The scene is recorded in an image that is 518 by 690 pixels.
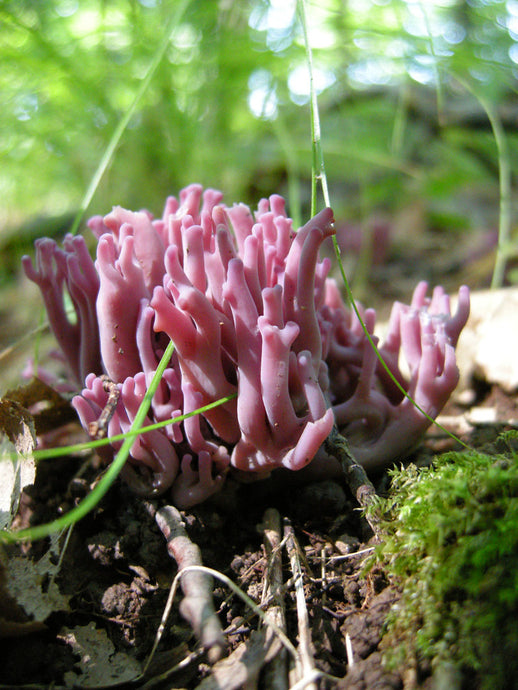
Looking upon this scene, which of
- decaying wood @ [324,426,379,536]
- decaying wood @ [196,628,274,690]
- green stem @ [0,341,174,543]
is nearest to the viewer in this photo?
green stem @ [0,341,174,543]

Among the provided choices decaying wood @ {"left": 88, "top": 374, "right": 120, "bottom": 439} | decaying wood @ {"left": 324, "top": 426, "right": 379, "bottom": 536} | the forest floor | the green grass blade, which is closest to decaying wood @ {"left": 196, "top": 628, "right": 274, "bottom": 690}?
the forest floor

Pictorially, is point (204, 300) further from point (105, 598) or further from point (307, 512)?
point (105, 598)

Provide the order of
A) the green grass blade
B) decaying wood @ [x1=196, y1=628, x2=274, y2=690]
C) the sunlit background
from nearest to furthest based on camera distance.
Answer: decaying wood @ [x1=196, y1=628, x2=274, y2=690], the green grass blade, the sunlit background

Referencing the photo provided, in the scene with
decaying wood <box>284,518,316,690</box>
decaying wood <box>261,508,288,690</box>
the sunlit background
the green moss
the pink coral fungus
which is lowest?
decaying wood <box>261,508,288,690</box>

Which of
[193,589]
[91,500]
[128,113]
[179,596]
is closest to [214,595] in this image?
[179,596]

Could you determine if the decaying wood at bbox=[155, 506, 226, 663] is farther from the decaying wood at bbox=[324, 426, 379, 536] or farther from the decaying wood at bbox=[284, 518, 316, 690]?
the decaying wood at bbox=[324, 426, 379, 536]

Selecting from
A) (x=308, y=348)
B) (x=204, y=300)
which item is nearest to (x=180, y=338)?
(x=204, y=300)

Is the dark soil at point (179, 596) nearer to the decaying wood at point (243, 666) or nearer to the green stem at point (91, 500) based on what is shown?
the decaying wood at point (243, 666)

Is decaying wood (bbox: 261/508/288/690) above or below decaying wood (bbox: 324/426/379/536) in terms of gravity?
below
